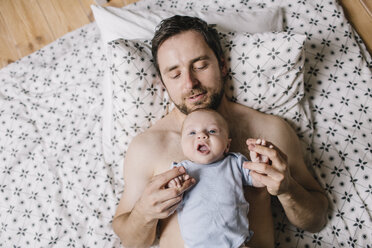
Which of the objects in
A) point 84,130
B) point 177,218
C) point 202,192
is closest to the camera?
point 202,192

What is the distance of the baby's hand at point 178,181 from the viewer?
1.24m

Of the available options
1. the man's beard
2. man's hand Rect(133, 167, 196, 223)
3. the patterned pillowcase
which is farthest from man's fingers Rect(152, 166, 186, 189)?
the patterned pillowcase

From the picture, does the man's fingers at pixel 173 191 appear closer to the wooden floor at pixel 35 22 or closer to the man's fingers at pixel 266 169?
Answer: the man's fingers at pixel 266 169

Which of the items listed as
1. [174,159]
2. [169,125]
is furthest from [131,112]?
[174,159]

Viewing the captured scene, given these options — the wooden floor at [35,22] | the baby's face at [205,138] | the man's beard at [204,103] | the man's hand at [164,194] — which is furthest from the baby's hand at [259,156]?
the wooden floor at [35,22]

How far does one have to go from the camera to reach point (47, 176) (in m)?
1.91

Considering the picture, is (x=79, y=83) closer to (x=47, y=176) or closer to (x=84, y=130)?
(x=84, y=130)

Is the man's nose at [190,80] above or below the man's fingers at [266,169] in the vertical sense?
above

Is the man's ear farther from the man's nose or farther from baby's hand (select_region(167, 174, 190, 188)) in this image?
baby's hand (select_region(167, 174, 190, 188))

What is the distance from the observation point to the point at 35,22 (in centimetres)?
279

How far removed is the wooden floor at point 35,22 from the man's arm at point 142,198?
161 cm

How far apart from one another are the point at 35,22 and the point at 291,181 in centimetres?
255

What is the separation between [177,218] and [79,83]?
3.97 feet

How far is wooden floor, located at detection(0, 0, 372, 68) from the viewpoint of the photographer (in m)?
2.74
